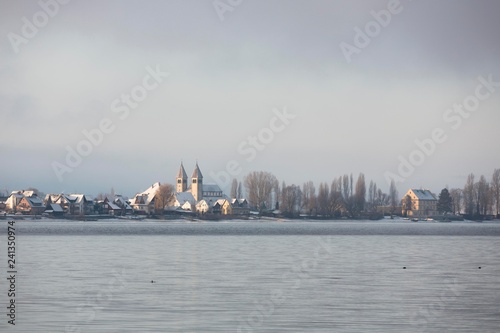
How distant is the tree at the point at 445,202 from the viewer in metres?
184

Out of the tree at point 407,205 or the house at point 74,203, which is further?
the tree at point 407,205

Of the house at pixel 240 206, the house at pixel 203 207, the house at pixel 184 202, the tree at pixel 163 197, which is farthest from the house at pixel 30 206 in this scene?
the house at pixel 240 206

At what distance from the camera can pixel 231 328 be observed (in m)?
21.8

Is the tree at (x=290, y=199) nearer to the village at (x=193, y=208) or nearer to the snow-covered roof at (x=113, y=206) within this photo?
the village at (x=193, y=208)

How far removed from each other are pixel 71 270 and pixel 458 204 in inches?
6278

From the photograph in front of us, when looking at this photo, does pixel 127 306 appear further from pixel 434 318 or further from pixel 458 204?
pixel 458 204

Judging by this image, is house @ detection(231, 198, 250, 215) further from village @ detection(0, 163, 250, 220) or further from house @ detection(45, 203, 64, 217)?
house @ detection(45, 203, 64, 217)

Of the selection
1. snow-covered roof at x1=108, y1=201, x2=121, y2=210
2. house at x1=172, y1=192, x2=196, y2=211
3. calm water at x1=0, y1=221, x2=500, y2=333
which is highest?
house at x1=172, y1=192, x2=196, y2=211

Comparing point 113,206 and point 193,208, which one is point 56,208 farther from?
A: point 193,208

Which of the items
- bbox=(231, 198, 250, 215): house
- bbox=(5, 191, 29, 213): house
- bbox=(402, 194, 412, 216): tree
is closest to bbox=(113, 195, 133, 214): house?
bbox=(5, 191, 29, 213): house

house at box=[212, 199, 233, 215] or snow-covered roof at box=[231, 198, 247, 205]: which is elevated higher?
snow-covered roof at box=[231, 198, 247, 205]

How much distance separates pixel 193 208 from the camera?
628 ft

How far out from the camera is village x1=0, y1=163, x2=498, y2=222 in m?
167

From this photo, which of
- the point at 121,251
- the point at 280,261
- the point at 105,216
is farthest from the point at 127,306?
the point at 105,216
